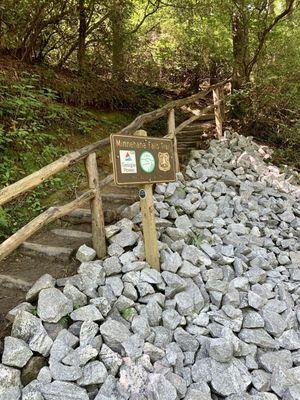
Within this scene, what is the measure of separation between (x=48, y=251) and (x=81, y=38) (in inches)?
206

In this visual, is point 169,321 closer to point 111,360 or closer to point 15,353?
point 111,360

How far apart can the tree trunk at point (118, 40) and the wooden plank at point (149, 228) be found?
4964mm

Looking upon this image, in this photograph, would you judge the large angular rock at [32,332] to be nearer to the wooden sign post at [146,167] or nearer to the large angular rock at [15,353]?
the large angular rock at [15,353]

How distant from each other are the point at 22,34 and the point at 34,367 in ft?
19.5

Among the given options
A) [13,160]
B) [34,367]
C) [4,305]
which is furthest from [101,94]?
[34,367]

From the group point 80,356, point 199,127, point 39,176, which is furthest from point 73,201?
point 199,127

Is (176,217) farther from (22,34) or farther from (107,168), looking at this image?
(22,34)

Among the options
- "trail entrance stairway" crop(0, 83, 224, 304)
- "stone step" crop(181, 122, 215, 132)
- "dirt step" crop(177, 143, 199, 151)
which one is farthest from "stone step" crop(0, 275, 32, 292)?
"stone step" crop(181, 122, 215, 132)

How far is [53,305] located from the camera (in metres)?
2.71

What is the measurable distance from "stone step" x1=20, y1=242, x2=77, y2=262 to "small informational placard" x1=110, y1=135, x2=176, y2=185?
973 millimetres

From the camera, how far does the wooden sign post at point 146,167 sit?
9.86 feet

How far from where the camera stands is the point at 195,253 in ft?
12.1

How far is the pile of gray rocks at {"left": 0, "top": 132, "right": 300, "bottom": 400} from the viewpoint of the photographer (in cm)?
242

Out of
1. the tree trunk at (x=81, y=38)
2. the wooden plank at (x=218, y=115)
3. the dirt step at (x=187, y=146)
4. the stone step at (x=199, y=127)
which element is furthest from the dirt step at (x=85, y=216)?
the tree trunk at (x=81, y=38)
